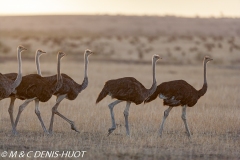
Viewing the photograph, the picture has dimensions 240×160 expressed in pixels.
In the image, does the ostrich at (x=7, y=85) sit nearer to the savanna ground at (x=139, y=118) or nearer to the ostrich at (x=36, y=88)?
the ostrich at (x=36, y=88)

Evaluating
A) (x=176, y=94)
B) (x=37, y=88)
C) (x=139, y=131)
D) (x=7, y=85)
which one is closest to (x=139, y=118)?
(x=139, y=131)

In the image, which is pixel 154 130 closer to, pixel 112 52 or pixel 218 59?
pixel 218 59

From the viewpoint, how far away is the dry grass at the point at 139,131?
11148 millimetres

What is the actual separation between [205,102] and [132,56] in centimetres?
2015

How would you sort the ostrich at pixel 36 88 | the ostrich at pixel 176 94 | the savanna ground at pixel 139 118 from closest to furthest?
1. the savanna ground at pixel 139 118
2. the ostrich at pixel 36 88
3. the ostrich at pixel 176 94

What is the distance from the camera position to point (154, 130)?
45.4 ft

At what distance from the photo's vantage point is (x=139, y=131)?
44.4ft

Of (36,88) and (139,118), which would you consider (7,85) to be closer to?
(36,88)

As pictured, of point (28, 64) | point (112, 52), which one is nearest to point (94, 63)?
point (28, 64)

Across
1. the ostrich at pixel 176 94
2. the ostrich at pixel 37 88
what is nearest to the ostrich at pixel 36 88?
the ostrich at pixel 37 88

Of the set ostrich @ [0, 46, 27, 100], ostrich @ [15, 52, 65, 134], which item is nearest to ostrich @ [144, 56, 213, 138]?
ostrich @ [15, 52, 65, 134]

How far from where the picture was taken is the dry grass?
1115 centimetres

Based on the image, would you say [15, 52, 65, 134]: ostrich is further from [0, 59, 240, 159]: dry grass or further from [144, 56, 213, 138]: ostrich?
[144, 56, 213, 138]: ostrich

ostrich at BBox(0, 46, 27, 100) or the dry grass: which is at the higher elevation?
ostrich at BBox(0, 46, 27, 100)
